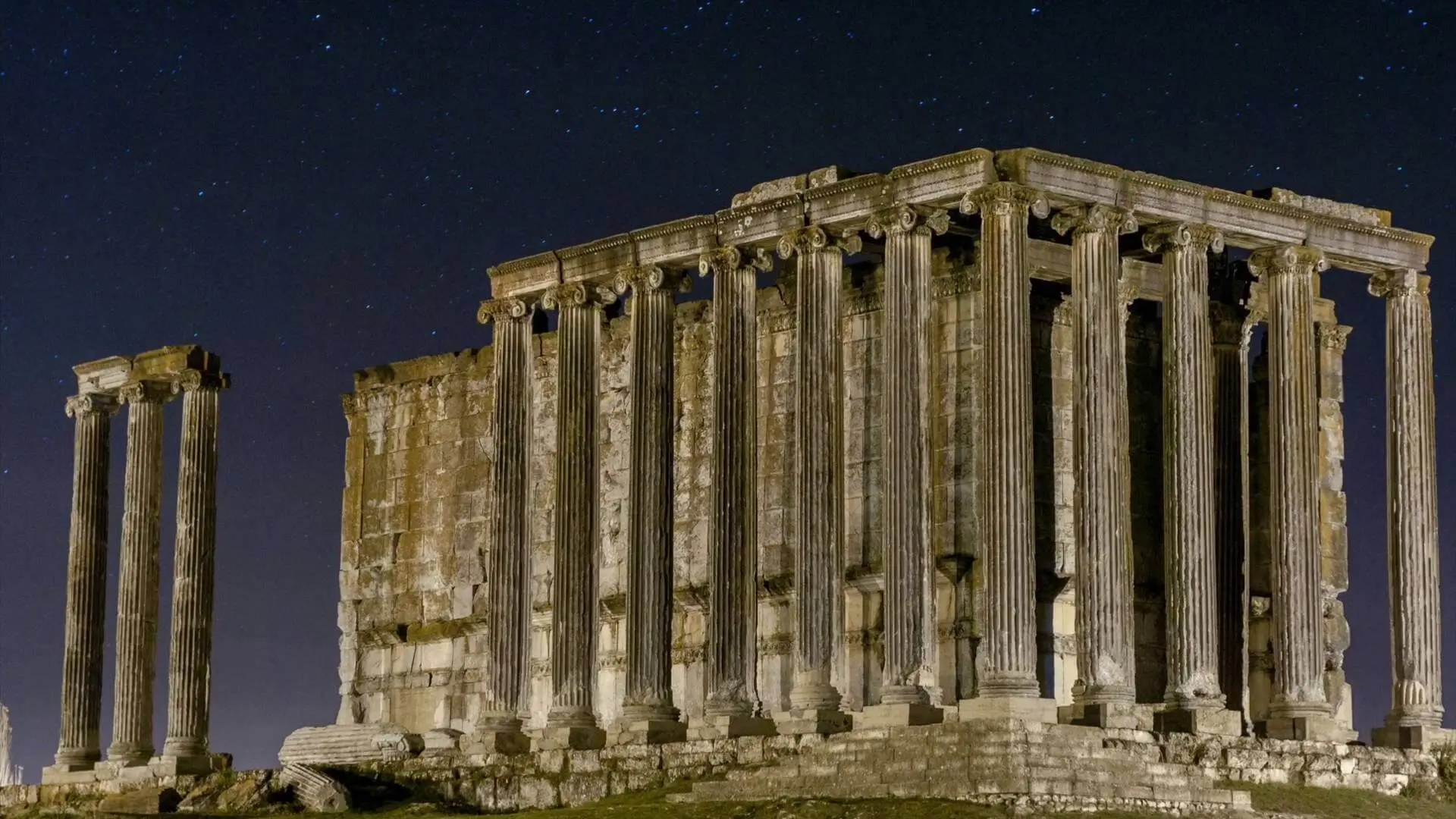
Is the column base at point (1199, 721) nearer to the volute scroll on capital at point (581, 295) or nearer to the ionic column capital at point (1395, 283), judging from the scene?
the ionic column capital at point (1395, 283)

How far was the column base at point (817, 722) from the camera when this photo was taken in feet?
151

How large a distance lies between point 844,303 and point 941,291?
2.08 metres

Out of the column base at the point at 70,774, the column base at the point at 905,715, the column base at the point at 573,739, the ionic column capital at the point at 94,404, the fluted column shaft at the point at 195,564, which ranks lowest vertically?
the column base at the point at 70,774

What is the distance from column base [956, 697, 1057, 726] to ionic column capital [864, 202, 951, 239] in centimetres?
784

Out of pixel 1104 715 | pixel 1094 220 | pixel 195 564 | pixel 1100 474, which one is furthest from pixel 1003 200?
pixel 195 564

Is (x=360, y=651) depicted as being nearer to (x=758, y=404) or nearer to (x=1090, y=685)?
(x=758, y=404)

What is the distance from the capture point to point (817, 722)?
4588cm

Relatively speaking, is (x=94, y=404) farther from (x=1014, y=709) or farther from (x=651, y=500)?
(x=1014, y=709)

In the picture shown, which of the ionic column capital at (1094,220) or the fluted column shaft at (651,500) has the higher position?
the ionic column capital at (1094,220)

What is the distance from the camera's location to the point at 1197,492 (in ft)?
154

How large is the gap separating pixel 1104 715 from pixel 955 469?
7039mm

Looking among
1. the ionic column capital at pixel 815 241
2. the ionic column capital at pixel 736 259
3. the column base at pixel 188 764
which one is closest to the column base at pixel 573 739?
the column base at pixel 188 764

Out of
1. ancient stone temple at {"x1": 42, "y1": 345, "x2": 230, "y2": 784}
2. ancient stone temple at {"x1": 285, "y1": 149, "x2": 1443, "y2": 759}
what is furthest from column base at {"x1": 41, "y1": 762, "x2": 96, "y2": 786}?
ancient stone temple at {"x1": 285, "y1": 149, "x2": 1443, "y2": 759}

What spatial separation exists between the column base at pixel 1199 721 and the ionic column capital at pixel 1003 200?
322 inches
